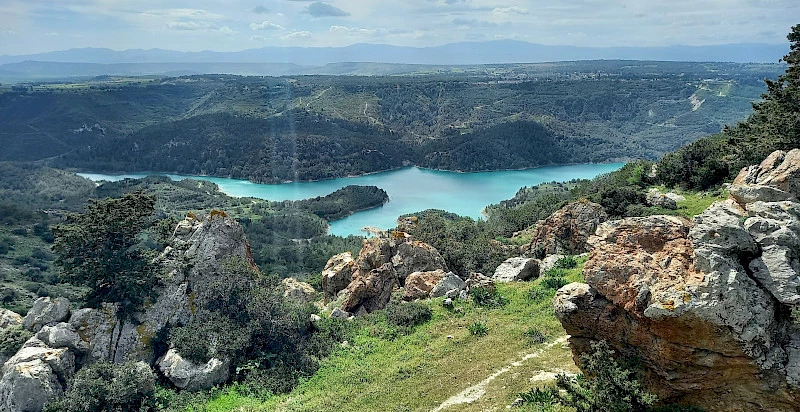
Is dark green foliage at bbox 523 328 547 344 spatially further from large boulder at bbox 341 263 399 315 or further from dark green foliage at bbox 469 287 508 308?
large boulder at bbox 341 263 399 315

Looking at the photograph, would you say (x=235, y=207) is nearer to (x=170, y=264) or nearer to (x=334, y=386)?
(x=170, y=264)

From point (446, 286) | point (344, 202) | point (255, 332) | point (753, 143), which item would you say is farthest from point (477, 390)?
point (344, 202)

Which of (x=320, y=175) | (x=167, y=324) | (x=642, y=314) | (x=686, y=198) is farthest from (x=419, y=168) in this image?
(x=642, y=314)

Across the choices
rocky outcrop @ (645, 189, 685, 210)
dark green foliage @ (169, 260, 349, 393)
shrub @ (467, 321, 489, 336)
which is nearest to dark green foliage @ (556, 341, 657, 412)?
shrub @ (467, 321, 489, 336)

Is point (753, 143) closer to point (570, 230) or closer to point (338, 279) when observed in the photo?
point (570, 230)

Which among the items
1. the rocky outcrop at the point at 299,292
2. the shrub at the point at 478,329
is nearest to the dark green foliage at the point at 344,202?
the rocky outcrop at the point at 299,292

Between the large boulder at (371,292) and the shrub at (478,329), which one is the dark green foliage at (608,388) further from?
the large boulder at (371,292)
